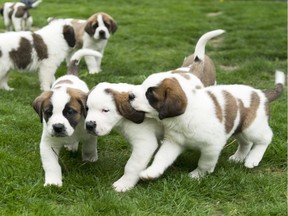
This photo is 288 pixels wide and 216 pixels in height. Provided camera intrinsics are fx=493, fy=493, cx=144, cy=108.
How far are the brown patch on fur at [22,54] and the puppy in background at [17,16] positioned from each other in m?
4.81

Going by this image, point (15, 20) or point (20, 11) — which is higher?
point (20, 11)

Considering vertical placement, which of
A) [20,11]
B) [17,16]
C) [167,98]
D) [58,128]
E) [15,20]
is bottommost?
[15,20]

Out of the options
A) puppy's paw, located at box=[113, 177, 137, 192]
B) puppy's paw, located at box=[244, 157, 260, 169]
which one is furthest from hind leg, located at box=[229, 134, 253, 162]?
puppy's paw, located at box=[113, 177, 137, 192]

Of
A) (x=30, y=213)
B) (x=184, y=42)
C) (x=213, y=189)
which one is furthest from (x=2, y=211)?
(x=184, y=42)

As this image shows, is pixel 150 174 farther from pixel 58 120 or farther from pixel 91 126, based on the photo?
pixel 58 120

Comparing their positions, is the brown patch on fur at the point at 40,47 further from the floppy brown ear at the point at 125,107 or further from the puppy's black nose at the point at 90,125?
the puppy's black nose at the point at 90,125

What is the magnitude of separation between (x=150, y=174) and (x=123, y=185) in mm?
295

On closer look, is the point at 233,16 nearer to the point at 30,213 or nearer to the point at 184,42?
the point at 184,42

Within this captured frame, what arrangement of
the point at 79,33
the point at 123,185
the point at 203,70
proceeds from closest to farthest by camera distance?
the point at 123,185, the point at 203,70, the point at 79,33

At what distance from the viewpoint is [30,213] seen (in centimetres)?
402

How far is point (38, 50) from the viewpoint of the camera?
796cm

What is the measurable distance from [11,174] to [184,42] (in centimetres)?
799

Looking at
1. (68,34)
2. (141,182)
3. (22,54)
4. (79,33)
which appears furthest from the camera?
(79,33)

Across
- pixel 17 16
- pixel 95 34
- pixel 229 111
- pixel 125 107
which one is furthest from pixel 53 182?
pixel 17 16
